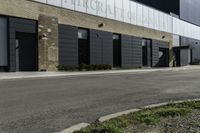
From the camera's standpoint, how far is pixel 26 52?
36.0m

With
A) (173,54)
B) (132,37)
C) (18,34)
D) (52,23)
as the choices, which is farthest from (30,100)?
(173,54)

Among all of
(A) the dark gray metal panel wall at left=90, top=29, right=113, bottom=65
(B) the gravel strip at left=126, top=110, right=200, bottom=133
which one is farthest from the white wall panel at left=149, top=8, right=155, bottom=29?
(B) the gravel strip at left=126, top=110, right=200, bottom=133

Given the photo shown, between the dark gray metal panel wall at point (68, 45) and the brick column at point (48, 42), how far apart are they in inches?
40.0

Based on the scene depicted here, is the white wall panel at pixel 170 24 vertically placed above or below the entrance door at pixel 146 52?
above

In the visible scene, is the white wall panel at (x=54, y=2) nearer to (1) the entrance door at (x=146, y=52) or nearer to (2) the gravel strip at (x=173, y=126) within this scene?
(1) the entrance door at (x=146, y=52)

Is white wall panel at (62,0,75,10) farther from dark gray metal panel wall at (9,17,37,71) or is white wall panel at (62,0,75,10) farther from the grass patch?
the grass patch

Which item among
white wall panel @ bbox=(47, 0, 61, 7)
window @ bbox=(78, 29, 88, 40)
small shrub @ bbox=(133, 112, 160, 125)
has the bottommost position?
small shrub @ bbox=(133, 112, 160, 125)

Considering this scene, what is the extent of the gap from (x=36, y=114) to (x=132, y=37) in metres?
45.5

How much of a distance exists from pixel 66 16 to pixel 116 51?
12.7 m

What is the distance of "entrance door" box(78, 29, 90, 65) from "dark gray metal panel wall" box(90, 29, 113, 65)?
0.58 m

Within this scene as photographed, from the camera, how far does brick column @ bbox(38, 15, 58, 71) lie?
36469mm

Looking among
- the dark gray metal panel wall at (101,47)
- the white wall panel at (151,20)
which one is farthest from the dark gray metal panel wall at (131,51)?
the white wall panel at (151,20)

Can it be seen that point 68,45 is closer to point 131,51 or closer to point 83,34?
point 83,34

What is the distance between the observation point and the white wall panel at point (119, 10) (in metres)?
50.5
